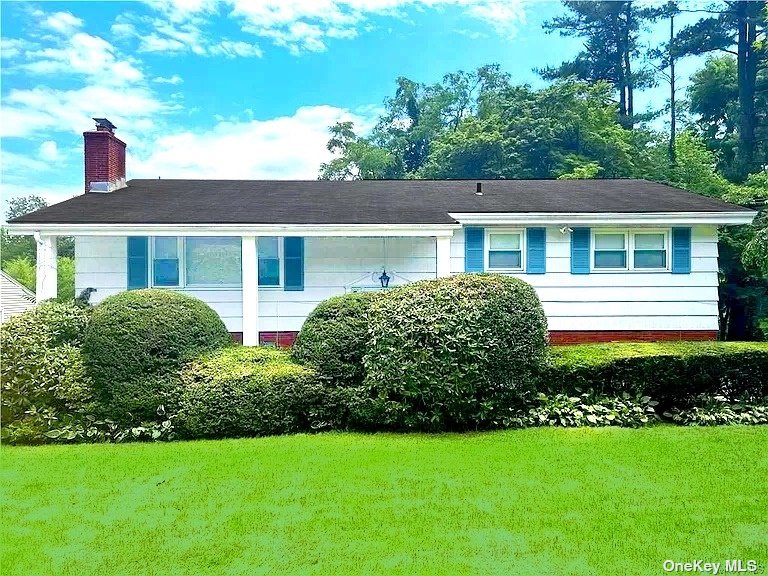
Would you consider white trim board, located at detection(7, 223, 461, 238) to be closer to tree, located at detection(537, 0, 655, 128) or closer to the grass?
the grass

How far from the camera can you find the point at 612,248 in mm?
11438

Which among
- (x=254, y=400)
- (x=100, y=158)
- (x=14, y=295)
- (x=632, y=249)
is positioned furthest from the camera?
(x=14, y=295)

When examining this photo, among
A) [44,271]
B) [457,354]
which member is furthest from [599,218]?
[44,271]

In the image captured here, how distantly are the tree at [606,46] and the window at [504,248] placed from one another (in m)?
19.5

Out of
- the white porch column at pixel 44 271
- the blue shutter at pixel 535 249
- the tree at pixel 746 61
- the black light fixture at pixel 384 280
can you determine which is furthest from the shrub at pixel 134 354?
the tree at pixel 746 61

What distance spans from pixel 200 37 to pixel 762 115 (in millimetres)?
21206

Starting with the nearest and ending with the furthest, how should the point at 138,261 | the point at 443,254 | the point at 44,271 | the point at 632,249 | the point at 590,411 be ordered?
1. the point at 590,411
2. the point at 44,271
3. the point at 443,254
4. the point at 138,261
5. the point at 632,249

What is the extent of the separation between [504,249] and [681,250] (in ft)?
12.2

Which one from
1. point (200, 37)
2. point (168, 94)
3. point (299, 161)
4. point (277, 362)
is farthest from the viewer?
point (299, 161)

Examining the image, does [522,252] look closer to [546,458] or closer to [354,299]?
[354,299]

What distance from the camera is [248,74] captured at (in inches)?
785

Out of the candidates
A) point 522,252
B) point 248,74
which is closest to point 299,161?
point 248,74

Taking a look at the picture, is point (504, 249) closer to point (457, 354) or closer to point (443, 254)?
point (443, 254)

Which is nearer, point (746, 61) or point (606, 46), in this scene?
point (746, 61)
